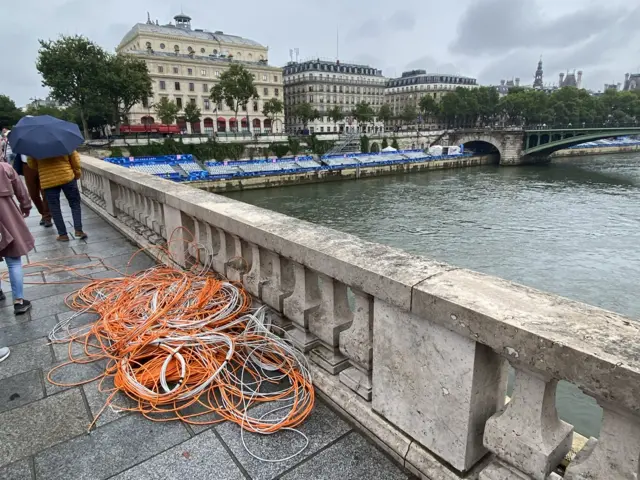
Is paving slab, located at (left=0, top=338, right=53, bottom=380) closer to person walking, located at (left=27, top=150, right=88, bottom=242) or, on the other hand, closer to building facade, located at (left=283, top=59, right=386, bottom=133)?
person walking, located at (left=27, top=150, right=88, bottom=242)

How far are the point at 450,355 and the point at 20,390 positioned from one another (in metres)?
2.40

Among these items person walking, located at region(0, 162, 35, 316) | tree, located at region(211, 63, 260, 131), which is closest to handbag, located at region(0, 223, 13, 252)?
person walking, located at region(0, 162, 35, 316)

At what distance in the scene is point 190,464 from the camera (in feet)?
6.16

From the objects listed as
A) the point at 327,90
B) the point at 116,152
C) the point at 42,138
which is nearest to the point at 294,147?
the point at 116,152

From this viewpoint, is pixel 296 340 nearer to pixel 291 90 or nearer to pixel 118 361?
pixel 118 361

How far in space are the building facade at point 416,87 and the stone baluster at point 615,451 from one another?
103232mm

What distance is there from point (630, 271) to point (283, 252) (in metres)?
16.8

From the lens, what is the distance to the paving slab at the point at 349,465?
180 centimetres

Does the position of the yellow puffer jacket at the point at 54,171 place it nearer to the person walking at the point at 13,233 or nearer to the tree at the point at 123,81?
the person walking at the point at 13,233

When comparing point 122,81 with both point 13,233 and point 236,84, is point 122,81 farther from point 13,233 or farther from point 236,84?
point 13,233

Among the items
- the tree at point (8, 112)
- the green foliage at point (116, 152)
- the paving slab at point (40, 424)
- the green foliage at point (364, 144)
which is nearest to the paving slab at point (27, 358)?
the paving slab at point (40, 424)

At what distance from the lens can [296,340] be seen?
2.55 m

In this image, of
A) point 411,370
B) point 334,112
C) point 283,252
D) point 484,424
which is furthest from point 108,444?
point 334,112

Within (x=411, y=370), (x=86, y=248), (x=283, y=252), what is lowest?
(x=86, y=248)
